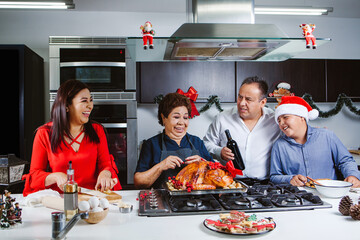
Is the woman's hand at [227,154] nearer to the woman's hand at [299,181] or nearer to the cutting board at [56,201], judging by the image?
the woman's hand at [299,181]

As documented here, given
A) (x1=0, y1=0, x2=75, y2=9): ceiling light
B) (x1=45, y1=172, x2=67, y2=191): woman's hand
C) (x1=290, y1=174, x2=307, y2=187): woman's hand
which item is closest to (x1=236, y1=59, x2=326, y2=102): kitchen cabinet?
(x1=0, y1=0, x2=75, y2=9): ceiling light

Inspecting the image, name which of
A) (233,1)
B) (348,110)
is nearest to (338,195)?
(233,1)

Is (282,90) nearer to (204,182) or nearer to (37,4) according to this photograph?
(204,182)

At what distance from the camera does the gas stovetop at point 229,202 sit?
167 centimetres

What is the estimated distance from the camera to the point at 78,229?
147cm

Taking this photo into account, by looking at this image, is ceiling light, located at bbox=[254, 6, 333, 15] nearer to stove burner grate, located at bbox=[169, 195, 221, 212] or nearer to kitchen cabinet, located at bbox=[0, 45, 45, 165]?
stove burner grate, located at bbox=[169, 195, 221, 212]

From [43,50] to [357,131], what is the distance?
4.88 m

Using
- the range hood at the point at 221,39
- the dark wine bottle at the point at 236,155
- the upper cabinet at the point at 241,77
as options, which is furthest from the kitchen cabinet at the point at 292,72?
the dark wine bottle at the point at 236,155

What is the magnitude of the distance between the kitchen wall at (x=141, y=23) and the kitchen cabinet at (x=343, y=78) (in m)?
0.43

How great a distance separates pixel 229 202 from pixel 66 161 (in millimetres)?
1158

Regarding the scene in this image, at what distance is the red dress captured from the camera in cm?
210

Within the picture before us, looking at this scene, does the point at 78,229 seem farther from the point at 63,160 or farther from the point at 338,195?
the point at 338,195

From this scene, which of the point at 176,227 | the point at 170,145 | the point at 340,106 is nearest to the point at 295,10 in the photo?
the point at 340,106

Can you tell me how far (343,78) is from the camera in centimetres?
459
